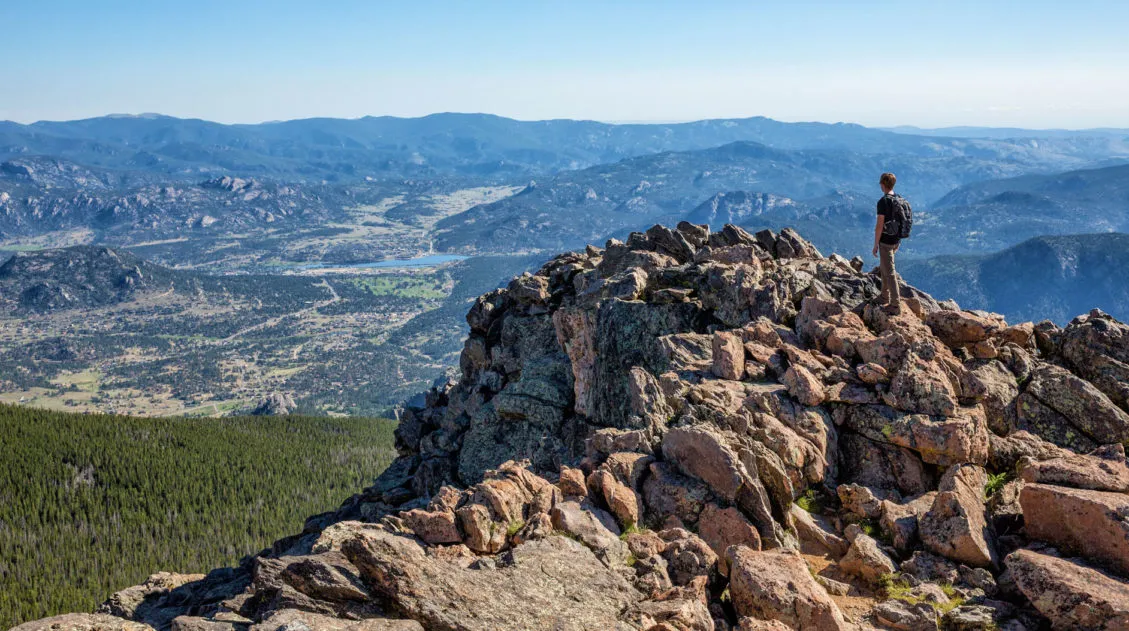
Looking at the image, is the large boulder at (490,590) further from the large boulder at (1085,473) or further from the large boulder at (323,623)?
the large boulder at (1085,473)

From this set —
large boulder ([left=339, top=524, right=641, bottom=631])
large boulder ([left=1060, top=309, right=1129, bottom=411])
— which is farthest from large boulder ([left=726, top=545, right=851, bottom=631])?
large boulder ([left=1060, top=309, right=1129, bottom=411])

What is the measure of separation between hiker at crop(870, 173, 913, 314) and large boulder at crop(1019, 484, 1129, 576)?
53.3ft

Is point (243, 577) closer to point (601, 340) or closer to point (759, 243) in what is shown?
point (601, 340)

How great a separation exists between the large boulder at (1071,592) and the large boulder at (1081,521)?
1.12 m

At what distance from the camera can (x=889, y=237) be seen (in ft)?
123

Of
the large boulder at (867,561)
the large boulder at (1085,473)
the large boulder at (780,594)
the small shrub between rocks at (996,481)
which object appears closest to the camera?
the large boulder at (780,594)

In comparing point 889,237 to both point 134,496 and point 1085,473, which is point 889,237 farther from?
point 134,496

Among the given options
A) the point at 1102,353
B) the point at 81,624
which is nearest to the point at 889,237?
the point at 1102,353

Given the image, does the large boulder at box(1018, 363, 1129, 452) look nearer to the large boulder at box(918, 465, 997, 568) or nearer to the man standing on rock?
the man standing on rock

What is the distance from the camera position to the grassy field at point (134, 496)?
5143 inches

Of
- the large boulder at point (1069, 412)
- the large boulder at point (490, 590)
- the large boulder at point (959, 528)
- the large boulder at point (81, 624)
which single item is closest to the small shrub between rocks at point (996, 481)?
the large boulder at point (959, 528)

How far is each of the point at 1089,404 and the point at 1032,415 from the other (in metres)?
2.27

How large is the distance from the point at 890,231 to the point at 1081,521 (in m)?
19.0

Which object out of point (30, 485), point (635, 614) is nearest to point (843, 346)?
point (635, 614)
